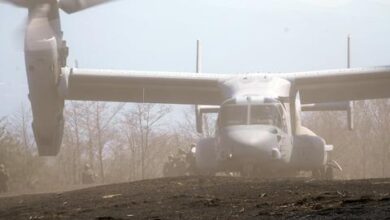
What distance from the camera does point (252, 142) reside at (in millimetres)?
14328

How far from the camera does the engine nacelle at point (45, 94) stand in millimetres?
14656

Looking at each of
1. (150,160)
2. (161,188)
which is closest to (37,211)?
(161,188)

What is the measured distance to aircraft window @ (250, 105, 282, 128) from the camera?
15477mm

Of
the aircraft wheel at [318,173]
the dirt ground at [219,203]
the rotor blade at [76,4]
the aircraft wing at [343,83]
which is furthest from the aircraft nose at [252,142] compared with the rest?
the rotor blade at [76,4]

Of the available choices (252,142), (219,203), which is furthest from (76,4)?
(219,203)

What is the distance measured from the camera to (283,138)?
15570 millimetres

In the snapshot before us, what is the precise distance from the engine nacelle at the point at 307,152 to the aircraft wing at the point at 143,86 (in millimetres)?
3302

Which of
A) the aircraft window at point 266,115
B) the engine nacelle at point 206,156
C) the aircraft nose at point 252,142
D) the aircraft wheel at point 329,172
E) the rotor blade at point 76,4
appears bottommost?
the aircraft wheel at point 329,172

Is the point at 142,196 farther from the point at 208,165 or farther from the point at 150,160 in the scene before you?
the point at 150,160

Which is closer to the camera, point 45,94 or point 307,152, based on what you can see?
point 45,94

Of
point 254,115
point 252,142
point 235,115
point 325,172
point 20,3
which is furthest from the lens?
point 325,172

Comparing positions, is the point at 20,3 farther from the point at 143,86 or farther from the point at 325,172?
the point at 325,172

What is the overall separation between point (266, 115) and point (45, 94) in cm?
625

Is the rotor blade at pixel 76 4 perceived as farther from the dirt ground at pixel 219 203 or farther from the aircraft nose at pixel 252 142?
the dirt ground at pixel 219 203
